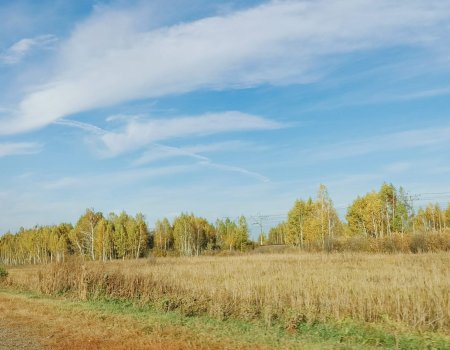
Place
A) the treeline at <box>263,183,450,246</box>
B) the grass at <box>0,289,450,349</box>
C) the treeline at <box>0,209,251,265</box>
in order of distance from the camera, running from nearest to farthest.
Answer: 1. the grass at <box>0,289,450,349</box>
2. the treeline at <box>263,183,450,246</box>
3. the treeline at <box>0,209,251,265</box>

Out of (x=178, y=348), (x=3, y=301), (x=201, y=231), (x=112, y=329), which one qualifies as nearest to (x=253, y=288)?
(x=112, y=329)

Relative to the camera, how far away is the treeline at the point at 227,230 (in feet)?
250

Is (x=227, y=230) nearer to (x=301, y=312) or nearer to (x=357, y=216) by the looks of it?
(x=357, y=216)

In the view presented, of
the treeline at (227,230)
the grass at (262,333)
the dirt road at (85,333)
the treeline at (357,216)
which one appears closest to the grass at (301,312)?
the grass at (262,333)

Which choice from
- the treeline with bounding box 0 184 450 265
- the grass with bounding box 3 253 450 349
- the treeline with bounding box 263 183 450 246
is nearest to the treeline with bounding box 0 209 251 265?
the treeline with bounding box 0 184 450 265

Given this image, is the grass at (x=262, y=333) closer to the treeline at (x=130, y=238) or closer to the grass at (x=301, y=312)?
the grass at (x=301, y=312)

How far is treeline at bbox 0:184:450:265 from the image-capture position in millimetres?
76188

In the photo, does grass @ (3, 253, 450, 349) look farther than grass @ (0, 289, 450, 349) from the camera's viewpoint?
Yes

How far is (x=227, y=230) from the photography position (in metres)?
113

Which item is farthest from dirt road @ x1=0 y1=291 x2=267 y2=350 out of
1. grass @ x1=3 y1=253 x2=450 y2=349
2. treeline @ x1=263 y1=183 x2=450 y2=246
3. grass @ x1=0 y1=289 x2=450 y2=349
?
treeline @ x1=263 y1=183 x2=450 y2=246

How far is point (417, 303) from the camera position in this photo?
34.9ft

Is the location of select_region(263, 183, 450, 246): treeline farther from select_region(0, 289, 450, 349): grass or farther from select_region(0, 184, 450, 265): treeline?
select_region(0, 289, 450, 349): grass

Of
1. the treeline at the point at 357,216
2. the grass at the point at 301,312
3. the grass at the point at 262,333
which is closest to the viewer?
the grass at the point at 262,333

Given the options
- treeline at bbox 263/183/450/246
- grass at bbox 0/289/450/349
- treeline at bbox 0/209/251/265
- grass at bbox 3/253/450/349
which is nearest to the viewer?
grass at bbox 0/289/450/349
